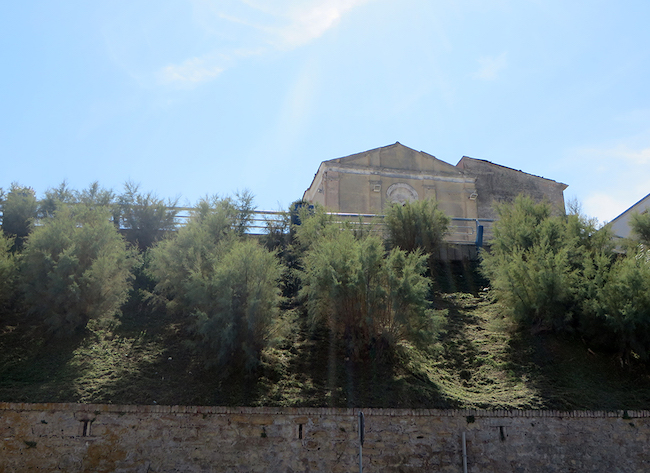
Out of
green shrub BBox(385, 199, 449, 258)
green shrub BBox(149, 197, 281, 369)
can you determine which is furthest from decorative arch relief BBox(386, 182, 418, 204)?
green shrub BBox(149, 197, 281, 369)

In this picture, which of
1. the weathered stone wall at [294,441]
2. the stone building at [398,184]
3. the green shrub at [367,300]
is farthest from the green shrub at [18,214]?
the stone building at [398,184]

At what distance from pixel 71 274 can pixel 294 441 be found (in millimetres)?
5684

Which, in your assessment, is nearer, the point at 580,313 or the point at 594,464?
the point at 594,464

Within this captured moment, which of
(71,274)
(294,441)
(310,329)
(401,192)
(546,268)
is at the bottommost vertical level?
(294,441)

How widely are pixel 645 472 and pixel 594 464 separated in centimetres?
91

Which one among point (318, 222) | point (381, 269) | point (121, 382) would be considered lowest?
point (121, 382)

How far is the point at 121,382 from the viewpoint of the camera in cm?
919

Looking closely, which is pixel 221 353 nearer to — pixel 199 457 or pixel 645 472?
pixel 199 457

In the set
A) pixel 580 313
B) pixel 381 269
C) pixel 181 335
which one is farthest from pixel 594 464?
pixel 181 335

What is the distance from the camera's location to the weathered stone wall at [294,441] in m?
8.30

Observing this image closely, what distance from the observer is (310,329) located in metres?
11.0

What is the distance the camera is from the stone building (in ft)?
78.6

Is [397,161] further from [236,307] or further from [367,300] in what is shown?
[236,307]

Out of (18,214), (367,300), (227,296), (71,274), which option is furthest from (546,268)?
(18,214)
